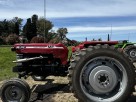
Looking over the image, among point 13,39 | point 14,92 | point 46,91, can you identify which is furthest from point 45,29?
point 13,39

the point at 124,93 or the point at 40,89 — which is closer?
the point at 124,93

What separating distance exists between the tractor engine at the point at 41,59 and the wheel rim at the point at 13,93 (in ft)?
3.35

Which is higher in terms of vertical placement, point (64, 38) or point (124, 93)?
point (64, 38)

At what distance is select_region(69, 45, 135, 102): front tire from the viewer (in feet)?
23.9

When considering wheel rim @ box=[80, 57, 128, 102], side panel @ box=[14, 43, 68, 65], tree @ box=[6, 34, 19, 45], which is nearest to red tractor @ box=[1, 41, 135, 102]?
wheel rim @ box=[80, 57, 128, 102]

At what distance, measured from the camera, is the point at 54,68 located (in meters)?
9.34

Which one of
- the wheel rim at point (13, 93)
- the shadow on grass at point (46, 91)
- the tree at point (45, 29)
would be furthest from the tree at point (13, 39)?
the wheel rim at point (13, 93)

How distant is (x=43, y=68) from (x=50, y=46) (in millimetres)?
586

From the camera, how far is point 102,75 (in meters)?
7.35

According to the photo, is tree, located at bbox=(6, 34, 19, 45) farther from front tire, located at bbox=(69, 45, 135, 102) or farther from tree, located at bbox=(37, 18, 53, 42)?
front tire, located at bbox=(69, 45, 135, 102)

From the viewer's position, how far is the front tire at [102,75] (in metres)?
7.28

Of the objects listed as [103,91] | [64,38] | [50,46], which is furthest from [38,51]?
[103,91]

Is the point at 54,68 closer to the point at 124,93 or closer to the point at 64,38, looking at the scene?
the point at 64,38

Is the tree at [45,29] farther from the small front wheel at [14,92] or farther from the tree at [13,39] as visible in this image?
the small front wheel at [14,92]
